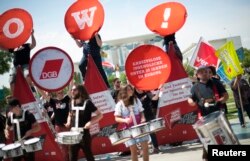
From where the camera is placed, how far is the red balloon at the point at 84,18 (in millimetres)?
8891

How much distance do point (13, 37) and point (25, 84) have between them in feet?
3.91

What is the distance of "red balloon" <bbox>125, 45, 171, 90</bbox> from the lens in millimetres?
8188

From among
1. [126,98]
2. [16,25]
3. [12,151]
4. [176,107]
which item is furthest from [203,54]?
[12,151]

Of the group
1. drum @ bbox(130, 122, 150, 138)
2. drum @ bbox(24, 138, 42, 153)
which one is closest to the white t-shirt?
drum @ bbox(130, 122, 150, 138)

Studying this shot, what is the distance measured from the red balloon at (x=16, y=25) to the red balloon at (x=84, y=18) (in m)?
0.95

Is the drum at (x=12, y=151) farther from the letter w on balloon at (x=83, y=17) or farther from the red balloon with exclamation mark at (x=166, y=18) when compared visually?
the red balloon with exclamation mark at (x=166, y=18)

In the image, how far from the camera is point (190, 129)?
929cm

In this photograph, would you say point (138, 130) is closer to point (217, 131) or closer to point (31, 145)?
point (217, 131)

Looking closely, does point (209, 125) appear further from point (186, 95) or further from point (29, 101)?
point (29, 101)

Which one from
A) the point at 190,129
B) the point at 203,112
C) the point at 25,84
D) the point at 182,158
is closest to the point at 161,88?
the point at 190,129

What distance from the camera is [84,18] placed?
8.95 metres

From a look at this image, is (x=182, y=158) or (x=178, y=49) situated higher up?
(x=178, y=49)

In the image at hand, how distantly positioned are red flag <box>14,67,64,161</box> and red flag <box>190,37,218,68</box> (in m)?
4.77

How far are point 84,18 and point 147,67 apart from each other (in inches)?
80.6
